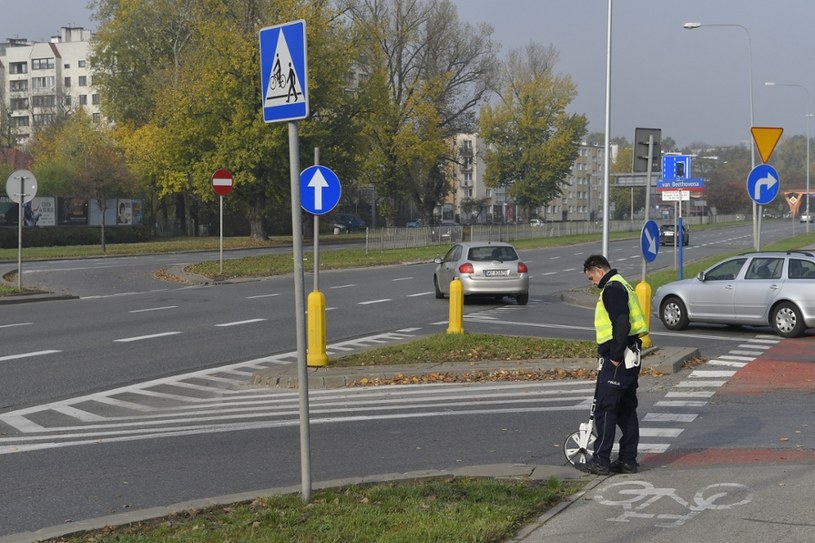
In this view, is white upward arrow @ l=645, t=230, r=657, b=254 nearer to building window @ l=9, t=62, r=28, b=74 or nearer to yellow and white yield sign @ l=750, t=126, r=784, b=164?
yellow and white yield sign @ l=750, t=126, r=784, b=164

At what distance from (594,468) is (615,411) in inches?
18.0

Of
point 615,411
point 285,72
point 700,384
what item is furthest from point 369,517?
point 700,384

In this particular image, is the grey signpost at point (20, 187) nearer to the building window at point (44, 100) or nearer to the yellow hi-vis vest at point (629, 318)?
the yellow hi-vis vest at point (629, 318)

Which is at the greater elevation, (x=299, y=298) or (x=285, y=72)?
(x=285, y=72)

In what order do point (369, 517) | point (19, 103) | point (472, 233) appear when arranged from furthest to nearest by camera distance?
point (19, 103)
point (472, 233)
point (369, 517)

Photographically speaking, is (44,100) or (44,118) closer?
(44,118)

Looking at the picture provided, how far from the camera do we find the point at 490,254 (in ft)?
86.5

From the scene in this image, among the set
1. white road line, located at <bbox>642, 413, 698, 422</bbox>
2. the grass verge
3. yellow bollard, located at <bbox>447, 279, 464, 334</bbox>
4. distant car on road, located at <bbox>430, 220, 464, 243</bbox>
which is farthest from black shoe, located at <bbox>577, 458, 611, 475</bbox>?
distant car on road, located at <bbox>430, 220, 464, 243</bbox>

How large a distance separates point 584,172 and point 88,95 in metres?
86.3

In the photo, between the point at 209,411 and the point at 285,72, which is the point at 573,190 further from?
the point at 285,72

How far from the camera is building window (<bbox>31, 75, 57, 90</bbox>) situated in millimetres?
139625

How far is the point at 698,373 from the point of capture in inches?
554

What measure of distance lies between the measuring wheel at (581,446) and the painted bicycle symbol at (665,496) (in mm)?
499

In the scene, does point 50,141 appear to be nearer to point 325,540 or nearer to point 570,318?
point 570,318
